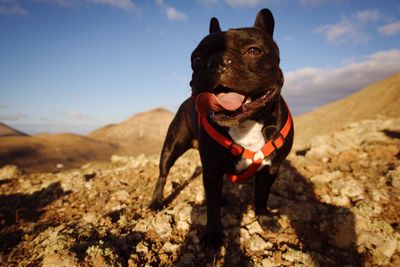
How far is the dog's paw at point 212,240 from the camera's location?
104 inches

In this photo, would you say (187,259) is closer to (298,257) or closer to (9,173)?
(298,257)

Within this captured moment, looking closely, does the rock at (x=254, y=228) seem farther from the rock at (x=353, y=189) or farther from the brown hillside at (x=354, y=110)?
the brown hillside at (x=354, y=110)

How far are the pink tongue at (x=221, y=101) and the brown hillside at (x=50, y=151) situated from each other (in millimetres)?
12415

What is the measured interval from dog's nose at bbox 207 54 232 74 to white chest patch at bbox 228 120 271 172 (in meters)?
0.67

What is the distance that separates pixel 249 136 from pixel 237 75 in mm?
712

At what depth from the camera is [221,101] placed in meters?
2.31

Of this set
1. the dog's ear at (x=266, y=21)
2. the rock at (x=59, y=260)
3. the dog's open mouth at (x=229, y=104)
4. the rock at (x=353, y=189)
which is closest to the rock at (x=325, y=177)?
the rock at (x=353, y=189)

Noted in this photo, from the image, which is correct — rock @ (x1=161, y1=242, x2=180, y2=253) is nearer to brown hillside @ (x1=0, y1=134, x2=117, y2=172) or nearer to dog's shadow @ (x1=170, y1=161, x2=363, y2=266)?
dog's shadow @ (x1=170, y1=161, x2=363, y2=266)

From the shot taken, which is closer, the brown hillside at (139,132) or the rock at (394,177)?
the rock at (394,177)

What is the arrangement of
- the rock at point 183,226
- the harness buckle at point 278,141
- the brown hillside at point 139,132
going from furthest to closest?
the brown hillside at point 139,132 < the rock at point 183,226 < the harness buckle at point 278,141

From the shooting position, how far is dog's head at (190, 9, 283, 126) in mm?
2195

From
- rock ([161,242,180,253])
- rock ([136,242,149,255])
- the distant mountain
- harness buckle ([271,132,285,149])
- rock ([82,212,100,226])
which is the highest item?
harness buckle ([271,132,285,149])

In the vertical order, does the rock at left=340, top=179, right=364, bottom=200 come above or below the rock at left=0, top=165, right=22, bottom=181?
above

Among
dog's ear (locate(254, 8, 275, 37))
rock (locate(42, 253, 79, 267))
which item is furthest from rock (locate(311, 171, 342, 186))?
rock (locate(42, 253, 79, 267))
